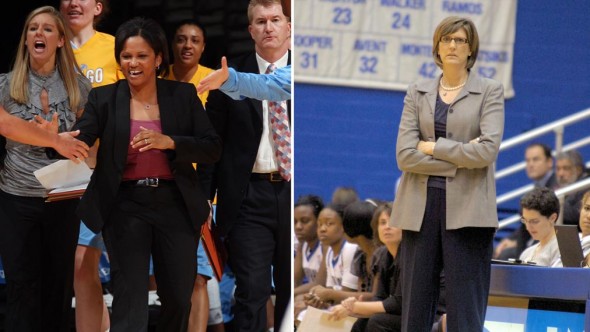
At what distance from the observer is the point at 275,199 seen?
14.3 feet

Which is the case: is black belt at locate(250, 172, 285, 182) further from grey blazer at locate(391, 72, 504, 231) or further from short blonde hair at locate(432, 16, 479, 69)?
short blonde hair at locate(432, 16, 479, 69)

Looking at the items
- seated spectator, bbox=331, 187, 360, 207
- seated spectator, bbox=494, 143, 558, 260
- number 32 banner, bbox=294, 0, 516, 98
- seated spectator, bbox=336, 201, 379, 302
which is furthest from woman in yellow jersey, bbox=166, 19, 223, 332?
number 32 banner, bbox=294, 0, 516, 98

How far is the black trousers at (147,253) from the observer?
12.6 ft

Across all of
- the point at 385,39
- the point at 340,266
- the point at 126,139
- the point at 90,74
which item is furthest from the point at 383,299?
the point at 385,39

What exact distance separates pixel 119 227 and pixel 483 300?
156cm

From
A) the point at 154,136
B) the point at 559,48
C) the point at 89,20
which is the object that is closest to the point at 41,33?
the point at 89,20

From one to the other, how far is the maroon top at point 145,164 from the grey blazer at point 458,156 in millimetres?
1007

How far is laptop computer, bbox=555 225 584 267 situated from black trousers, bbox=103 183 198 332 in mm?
1884

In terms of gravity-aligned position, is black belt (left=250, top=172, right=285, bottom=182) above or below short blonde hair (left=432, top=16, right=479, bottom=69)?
below

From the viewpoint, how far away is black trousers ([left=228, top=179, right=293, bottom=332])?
4.34 meters

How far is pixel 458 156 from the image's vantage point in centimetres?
379

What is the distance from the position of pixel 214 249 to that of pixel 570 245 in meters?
1.78

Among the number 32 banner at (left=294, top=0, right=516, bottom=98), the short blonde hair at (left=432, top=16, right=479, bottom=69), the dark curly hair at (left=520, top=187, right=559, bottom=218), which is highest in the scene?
the number 32 banner at (left=294, top=0, right=516, bottom=98)

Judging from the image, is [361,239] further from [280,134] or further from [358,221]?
[280,134]
